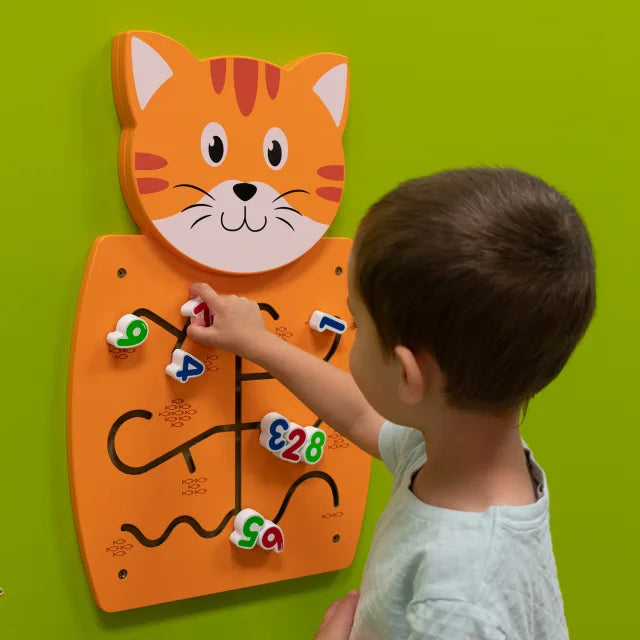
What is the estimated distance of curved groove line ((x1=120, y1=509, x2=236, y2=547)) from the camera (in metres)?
0.61

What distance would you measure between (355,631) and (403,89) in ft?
1.38

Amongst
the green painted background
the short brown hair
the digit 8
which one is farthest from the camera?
the digit 8

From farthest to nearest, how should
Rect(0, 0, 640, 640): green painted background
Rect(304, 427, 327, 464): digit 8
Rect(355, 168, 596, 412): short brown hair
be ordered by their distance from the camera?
Rect(304, 427, 327, 464): digit 8 → Rect(0, 0, 640, 640): green painted background → Rect(355, 168, 596, 412): short brown hair

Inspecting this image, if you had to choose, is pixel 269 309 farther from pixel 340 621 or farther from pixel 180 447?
pixel 340 621

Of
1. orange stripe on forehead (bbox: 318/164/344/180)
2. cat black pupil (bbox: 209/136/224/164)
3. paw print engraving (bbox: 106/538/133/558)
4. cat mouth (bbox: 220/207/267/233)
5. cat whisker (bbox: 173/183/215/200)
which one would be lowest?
paw print engraving (bbox: 106/538/133/558)

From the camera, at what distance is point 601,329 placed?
0.84m

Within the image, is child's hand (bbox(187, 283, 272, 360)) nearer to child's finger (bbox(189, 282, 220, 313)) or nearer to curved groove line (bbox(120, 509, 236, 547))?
child's finger (bbox(189, 282, 220, 313))

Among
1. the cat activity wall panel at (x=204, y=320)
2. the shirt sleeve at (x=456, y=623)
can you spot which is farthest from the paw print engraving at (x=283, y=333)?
the shirt sleeve at (x=456, y=623)

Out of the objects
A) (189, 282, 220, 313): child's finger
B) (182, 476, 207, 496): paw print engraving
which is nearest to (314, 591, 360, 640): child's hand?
(182, 476, 207, 496): paw print engraving

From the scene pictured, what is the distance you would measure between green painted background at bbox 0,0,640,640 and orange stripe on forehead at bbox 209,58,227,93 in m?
0.02

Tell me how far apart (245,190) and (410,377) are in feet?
0.69

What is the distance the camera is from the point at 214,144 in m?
0.59

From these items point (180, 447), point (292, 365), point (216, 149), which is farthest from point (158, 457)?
point (216, 149)

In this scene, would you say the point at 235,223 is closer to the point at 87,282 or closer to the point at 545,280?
the point at 87,282
